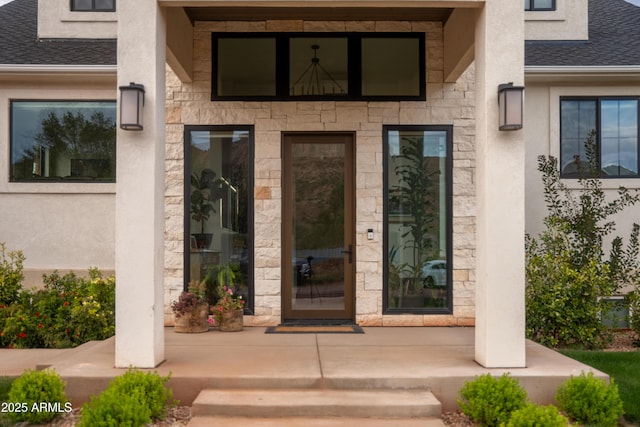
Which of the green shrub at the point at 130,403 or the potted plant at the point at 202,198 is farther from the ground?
the potted plant at the point at 202,198

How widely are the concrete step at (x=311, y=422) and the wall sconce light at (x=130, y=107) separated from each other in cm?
262

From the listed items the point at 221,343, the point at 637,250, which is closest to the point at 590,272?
the point at 637,250

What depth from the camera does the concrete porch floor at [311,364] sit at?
486 cm

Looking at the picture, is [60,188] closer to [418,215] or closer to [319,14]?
[319,14]

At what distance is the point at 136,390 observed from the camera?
13.7ft

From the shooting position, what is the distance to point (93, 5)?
9.93m

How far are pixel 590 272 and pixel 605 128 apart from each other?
2.95 metres

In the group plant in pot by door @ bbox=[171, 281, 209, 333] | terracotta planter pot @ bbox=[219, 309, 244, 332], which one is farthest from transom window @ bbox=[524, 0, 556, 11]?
plant in pot by door @ bbox=[171, 281, 209, 333]

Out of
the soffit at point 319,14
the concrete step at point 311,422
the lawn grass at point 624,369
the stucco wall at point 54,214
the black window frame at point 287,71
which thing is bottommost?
the concrete step at point 311,422

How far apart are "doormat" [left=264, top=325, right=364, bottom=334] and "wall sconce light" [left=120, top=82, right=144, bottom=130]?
3.29m

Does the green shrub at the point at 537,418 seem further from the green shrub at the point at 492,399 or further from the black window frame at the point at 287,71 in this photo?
the black window frame at the point at 287,71

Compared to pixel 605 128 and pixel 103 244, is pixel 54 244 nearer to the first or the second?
pixel 103 244

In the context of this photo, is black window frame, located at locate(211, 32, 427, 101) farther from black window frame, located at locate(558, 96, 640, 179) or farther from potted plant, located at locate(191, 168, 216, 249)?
black window frame, located at locate(558, 96, 640, 179)

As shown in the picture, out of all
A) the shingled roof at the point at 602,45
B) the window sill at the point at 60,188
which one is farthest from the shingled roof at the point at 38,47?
the shingled roof at the point at 602,45
